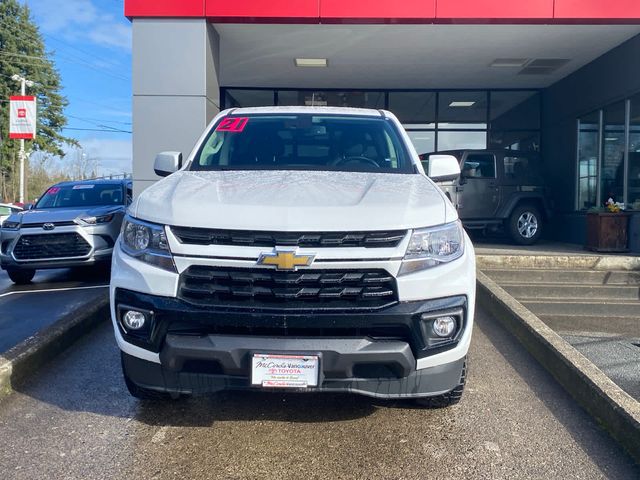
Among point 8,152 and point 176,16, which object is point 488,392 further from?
point 8,152

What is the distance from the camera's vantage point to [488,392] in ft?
12.1

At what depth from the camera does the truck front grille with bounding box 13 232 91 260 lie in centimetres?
775

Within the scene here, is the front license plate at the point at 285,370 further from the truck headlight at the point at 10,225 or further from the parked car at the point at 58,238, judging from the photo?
the truck headlight at the point at 10,225

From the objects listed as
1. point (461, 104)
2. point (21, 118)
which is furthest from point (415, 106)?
point (21, 118)

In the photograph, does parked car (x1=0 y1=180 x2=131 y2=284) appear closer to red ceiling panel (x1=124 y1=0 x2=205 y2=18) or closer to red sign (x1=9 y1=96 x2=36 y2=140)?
red ceiling panel (x1=124 y1=0 x2=205 y2=18)

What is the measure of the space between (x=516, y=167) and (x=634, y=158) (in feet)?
6.77

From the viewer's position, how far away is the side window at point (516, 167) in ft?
36.6

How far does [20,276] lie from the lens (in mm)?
8344

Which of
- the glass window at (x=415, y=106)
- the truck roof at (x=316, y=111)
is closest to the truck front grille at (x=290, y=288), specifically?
the truck roof at (x=316, y=111)

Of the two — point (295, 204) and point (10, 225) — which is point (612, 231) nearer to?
point (295, 204)

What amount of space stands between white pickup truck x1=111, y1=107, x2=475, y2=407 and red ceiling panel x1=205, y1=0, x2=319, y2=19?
6062 millimetres

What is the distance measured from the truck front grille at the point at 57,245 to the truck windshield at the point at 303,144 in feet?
13.7

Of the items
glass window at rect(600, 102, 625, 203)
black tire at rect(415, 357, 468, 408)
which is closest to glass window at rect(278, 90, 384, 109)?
glass window at rect(600, 102, 625, 203)

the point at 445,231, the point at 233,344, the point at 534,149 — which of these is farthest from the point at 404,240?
the point at 534,149
